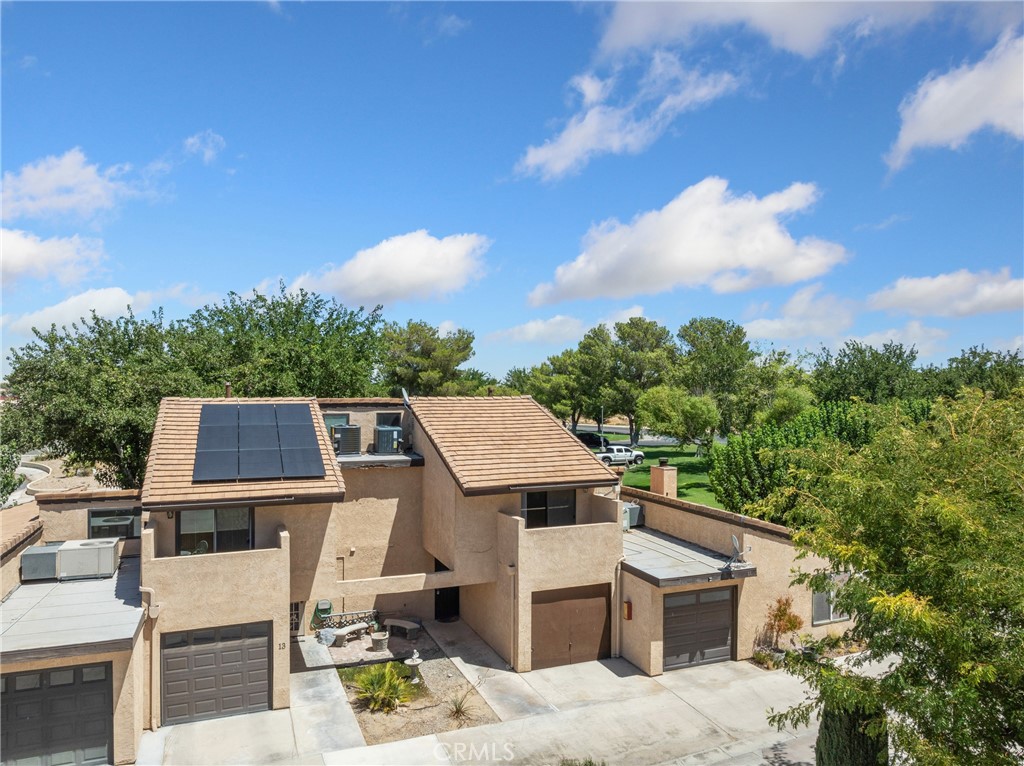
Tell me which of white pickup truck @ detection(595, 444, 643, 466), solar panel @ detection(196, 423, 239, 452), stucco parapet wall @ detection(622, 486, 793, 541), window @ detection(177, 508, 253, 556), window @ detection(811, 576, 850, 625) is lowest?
window @ detection(811, 576, 850, 625)

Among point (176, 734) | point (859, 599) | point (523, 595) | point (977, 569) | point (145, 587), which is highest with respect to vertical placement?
point (977, 569)

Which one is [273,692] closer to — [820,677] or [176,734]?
[176,734]

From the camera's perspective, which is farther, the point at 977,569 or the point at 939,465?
the point at 939,465

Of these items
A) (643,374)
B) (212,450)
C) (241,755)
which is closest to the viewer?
(241,755)

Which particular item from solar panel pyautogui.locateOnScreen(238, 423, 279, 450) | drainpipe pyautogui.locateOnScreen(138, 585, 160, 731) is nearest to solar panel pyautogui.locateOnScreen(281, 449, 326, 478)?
solar panel pyautogui.locateOnScreen(238, 423, 279, 450)

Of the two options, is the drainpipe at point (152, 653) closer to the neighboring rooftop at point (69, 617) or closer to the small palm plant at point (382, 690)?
the neighboring rooftop at point (69, 617)

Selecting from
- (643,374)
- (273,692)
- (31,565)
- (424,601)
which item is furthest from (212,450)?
(643,374)

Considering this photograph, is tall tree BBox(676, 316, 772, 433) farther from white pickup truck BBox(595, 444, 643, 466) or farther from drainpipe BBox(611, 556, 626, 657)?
drainpipe BBox(611, 556, 626, 657)
